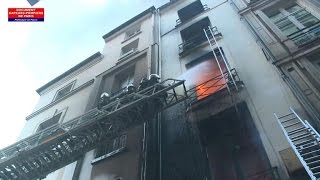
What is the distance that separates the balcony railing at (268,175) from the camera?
6914 mm

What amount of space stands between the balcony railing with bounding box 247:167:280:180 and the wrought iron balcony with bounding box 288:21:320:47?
472 centimetres

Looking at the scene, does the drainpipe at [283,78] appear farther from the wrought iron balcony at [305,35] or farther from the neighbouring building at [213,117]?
the wrought iron balcony at [305,35]

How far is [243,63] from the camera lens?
10859 mm

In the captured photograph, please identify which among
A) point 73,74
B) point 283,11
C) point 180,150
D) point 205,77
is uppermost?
point 73,74

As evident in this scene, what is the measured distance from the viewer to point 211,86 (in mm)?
11141

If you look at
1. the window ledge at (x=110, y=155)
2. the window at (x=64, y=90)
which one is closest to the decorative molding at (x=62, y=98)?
the window at (x=64, y=90)

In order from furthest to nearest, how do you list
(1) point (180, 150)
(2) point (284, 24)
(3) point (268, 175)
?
(2) point (284, 24) < (1) point (180, 150) < (3) point (268, 175)

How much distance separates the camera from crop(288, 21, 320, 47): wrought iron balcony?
9.60 metres

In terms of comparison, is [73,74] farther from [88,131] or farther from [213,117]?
[213,117]

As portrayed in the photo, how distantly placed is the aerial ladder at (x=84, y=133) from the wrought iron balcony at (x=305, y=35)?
4.42 metres

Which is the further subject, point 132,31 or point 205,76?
point 132,31

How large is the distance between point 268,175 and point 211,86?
15.4ft

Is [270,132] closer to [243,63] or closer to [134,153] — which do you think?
[243,63]

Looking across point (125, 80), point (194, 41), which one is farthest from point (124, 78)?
point (194, 41)
